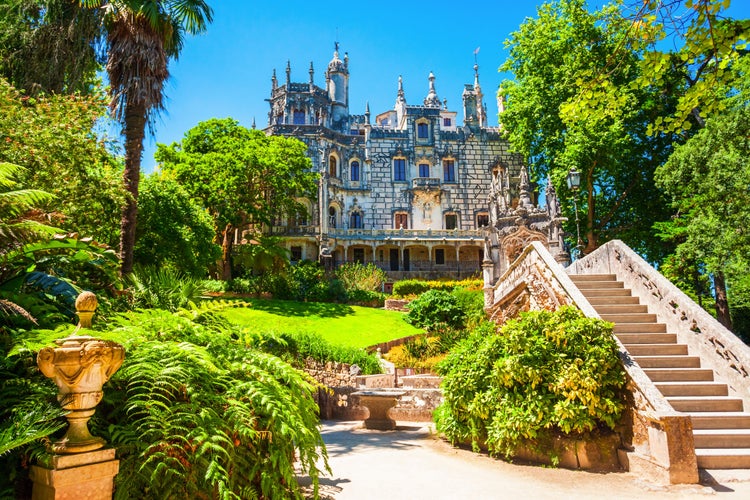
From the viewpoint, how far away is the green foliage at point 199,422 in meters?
3.36

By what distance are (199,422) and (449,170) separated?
141ft

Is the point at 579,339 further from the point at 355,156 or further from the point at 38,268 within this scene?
the point at 355,156

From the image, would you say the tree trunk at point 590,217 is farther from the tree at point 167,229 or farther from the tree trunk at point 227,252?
the tree trunk at point 227,252

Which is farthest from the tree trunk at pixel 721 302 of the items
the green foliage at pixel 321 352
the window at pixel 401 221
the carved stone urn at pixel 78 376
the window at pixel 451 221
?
the window at pixel 401 221

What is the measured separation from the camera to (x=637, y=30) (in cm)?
482

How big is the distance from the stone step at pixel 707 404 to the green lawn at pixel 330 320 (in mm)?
13993

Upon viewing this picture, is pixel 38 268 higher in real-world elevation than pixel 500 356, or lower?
higher

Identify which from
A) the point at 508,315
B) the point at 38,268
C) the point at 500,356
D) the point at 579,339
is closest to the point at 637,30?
the point at 579,339

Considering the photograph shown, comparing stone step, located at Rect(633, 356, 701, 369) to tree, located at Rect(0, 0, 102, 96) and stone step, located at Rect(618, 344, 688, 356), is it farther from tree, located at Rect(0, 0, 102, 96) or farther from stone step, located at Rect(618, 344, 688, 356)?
tree, located at Rect(0, 0, 102, 96)

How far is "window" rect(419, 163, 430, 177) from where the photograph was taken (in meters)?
44.6

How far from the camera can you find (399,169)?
44.3 m

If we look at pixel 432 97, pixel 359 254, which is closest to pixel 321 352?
pixel 359 254

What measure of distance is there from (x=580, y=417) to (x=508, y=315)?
23.3 feet

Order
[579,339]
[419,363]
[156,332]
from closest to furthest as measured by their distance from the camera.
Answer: [156,332]
[579,339]
[419,363]
